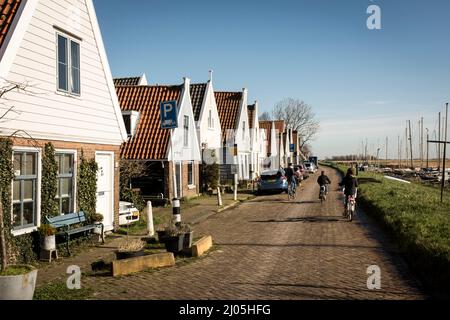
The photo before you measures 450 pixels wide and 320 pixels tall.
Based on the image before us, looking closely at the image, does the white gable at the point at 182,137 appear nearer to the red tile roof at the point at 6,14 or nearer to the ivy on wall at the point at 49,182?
the ivy on wall at the point at 49,182

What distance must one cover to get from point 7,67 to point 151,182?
45.5 feet

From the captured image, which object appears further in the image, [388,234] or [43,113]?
[388,234]

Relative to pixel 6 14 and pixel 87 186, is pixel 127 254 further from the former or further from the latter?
pixel 6 14

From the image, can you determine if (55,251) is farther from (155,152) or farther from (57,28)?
(155,152)

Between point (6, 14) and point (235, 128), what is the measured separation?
2700 cm

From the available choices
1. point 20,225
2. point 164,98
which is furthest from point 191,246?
point 164,98

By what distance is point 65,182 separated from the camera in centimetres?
1193

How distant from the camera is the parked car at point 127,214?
14916mm

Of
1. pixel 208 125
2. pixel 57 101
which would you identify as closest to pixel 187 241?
pixel 57 101

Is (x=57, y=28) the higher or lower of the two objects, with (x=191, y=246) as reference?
higher

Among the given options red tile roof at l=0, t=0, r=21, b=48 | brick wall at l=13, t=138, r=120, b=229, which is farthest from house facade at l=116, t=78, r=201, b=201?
red tile roof at l=0, t=0, r=21, b=48

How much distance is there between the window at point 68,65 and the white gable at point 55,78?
0.53 ft

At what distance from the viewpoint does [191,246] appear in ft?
35.0

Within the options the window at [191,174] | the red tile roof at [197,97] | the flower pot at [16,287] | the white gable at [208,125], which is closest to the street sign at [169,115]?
the flower pot at [16,287]
